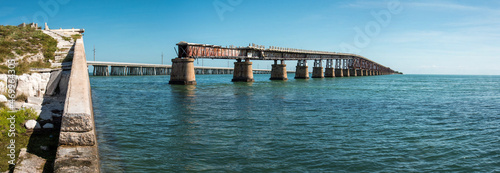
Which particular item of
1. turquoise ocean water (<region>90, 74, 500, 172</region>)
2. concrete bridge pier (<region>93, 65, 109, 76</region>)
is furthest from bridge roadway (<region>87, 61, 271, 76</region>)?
turquoise ocean water (<region>90, 74, 500, 172</region>)

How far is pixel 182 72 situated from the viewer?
183 feet

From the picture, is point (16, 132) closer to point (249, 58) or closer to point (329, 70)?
point (249, 58)

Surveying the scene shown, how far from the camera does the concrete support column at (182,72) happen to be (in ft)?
181

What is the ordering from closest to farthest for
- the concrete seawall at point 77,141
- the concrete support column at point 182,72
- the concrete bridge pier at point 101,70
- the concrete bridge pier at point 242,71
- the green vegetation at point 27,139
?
the concrete seawall at point 77,141
the green vegetation at point 27,139
the concrete support column at point 182,72
the concrete bridge pier at point 242,71
the concrete bridge pier at point 101,70

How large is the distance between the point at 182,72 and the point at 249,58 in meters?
22.9

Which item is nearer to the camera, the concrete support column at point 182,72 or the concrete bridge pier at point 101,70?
the concrete support column at point 182,72

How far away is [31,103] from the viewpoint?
14.2m

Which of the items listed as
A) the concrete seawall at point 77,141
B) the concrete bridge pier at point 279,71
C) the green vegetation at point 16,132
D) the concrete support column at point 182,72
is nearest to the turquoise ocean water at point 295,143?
the concrete seawall at point 77,141

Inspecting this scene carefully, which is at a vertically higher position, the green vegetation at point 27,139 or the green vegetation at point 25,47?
the green vegetation at point 25,47

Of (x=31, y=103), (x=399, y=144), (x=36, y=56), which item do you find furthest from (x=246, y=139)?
(x=36, y=56)

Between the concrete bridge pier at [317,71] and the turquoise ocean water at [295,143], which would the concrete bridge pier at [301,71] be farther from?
the turquoise ocean water at [295,143]

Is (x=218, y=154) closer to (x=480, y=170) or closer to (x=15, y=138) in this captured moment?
(x=15, y=138)

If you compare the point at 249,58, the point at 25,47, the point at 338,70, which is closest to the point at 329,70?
the point at 338,70

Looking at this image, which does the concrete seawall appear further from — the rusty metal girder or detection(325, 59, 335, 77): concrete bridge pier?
detection(325, 59, 335, 77): concrete bridge pier
